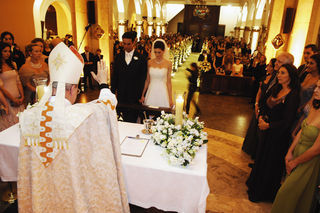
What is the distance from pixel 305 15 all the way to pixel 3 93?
797 centimetres

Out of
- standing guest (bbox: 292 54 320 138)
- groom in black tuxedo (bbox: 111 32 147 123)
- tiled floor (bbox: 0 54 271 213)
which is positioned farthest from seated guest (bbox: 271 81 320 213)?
groom in black tuxedo (bbox: 111 32 147 123)

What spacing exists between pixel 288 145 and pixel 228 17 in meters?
33.3

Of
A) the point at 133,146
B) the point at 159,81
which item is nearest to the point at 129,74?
the point at 159,81

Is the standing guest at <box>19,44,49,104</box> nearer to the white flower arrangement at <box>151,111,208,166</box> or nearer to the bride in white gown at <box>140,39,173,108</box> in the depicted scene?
the bride in white gown at <box>140,39,173,108</box>

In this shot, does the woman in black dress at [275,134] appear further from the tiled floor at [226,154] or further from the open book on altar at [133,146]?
the open book on altar at [133,146]

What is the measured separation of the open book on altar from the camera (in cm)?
213

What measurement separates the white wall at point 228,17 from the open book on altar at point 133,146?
111 feet

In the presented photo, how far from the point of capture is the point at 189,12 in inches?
1238

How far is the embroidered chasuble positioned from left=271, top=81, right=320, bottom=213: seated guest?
1.74 meters

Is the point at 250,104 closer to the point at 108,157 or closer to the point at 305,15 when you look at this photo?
the point at 305,15

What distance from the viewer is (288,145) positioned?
297 centimetres

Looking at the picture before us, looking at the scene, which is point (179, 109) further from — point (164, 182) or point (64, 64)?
point (64, 64)

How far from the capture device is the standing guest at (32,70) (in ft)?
13.2

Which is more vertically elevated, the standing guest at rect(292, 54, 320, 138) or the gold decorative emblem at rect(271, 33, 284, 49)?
the gold decorative emblem at rect(271, 33, 284, 49)
